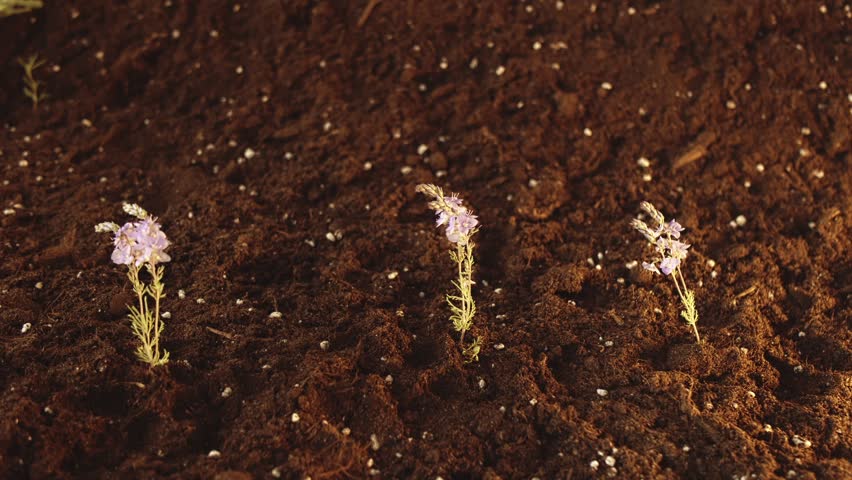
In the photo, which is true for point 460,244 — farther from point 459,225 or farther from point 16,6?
point 16,6

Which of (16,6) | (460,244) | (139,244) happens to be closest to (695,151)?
(460,244)

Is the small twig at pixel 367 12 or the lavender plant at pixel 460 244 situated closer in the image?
the lavender plant at pixel 460 244

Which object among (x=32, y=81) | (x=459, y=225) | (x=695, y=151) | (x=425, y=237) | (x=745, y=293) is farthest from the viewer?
(x=32, y=81)


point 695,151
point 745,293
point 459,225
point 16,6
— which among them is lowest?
point 745,293

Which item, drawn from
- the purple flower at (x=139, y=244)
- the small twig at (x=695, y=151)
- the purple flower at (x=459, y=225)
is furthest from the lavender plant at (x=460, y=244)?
the small twig at (x=695, y=151)

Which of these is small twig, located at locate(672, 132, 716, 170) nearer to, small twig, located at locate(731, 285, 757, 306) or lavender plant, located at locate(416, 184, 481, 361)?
small twig, located at locate(731, 285, 757, 306)

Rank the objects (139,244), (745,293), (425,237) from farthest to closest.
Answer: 1. (425,237)
2. (745,293)
3. (139,244)

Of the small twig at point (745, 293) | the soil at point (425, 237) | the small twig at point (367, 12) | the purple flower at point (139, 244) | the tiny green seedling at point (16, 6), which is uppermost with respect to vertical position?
the purple flower at point (139, 244)

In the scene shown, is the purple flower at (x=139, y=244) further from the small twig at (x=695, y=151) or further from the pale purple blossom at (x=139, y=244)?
the small twig at (x=695, y=151)
